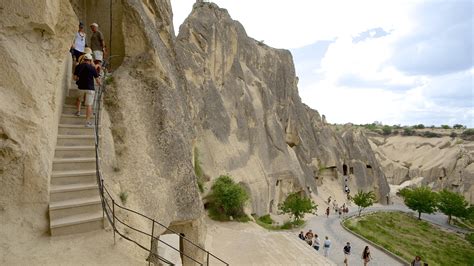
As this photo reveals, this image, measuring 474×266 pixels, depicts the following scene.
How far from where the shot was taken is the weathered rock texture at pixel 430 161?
6163cm

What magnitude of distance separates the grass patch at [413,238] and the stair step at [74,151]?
23.1 m

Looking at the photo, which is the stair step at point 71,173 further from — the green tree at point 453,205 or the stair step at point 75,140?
the green tree at point 453,205

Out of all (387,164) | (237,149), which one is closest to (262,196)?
(237,149)

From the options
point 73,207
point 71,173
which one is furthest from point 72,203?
point 71,173

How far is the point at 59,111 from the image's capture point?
638cm

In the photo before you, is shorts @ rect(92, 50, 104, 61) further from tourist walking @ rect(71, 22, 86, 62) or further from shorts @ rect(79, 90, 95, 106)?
shorts @ rect(79, 90, 95, 106)

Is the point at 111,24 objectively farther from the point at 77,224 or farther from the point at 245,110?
the point at 245,110

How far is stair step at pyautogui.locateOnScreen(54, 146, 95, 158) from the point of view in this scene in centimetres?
565

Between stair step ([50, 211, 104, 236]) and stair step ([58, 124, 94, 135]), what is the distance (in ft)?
6.60

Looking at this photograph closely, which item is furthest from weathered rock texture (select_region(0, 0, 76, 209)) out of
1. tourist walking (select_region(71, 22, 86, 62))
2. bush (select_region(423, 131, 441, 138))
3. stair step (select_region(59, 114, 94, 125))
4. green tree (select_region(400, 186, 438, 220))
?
bush (select_region(423, 131, 441, 138))

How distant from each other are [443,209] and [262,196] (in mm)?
30804

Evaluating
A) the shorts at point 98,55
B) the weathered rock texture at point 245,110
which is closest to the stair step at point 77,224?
the shorts at point 98,55

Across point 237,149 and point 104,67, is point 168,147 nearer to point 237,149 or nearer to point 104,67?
point 104,67

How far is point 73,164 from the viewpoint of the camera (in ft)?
18.3
